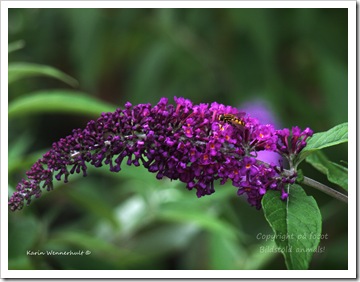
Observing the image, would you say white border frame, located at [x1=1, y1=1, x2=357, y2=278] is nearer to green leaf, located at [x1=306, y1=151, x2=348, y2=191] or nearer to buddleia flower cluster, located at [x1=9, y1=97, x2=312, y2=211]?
green leaf, located at [x1=306, y1=151, x2=348, y2=191]

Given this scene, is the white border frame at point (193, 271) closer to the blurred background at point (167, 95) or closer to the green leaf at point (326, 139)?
the blurred background at point (167, 95)

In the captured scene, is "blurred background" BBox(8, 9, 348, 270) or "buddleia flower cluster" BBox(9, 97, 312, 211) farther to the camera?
"blurred background" BBox(8, 9, 348, 270)

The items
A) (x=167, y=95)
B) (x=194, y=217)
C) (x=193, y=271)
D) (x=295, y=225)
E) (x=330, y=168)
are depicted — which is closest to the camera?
(x=295, y=225)

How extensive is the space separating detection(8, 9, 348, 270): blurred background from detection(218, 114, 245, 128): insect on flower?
1.55 feet

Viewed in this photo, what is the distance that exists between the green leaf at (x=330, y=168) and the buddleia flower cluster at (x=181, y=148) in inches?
5.1

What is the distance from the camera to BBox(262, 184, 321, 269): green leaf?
0.75 metres

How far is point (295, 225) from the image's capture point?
0.77m

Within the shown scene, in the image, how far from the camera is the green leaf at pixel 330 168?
934 millimetres

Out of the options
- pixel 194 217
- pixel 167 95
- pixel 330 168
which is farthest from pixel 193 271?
pixel 167 95

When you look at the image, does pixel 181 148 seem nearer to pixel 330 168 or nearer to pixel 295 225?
pixel 295 225

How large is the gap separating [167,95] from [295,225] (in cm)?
156

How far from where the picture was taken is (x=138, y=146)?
30.9 inches

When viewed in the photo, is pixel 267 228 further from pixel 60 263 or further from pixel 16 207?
pixel 16 207

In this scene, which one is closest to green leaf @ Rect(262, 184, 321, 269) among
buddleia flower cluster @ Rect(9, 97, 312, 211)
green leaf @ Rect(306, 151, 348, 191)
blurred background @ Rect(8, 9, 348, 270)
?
buddleia flower cluster @ Rect(9, 97, 312, 211)
